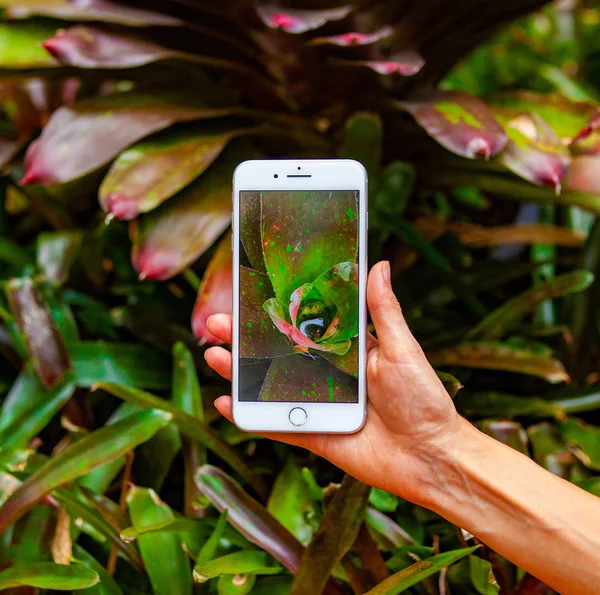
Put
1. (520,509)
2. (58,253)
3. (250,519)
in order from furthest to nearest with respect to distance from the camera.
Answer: (58,253)
(250,519)
(520,509)

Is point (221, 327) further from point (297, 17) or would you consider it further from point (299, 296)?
point (297, 17)

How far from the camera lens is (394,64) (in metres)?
0.65

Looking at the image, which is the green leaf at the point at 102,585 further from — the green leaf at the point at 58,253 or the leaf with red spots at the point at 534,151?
the leaf with red spots at the point at 534,151

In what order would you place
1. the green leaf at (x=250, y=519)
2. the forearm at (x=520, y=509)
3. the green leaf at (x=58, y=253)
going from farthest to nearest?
the green leaf at (x=58, y=253)
the green leaf at (x=250, y=519)
the forearm at (x=520, y=509)

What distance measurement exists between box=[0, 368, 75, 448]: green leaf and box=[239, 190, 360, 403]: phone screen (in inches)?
9.6

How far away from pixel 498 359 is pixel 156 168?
43 centimetres

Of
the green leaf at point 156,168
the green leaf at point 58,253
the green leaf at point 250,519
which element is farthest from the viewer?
the green leaf at point 58,253

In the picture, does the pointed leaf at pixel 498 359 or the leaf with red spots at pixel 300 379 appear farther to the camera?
the pointed leaf at pixel 498 359

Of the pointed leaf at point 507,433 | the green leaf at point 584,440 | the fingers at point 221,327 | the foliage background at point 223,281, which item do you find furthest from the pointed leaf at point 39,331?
the green leaf at point 584,440

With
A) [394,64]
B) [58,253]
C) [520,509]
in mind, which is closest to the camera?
[520,509]

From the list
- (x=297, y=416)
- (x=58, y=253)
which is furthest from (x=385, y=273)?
(x=58, y=253)

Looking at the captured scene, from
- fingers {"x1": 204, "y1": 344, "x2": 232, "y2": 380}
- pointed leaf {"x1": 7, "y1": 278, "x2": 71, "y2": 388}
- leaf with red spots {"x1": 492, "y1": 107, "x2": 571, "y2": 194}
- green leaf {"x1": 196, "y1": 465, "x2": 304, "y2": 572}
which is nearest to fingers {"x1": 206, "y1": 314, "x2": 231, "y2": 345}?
fingers {"x1": 204, "y1": 344, "x2": 232, "y2": 380}

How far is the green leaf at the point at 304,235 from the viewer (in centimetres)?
53

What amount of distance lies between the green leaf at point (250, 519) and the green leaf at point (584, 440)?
0.32 meters
